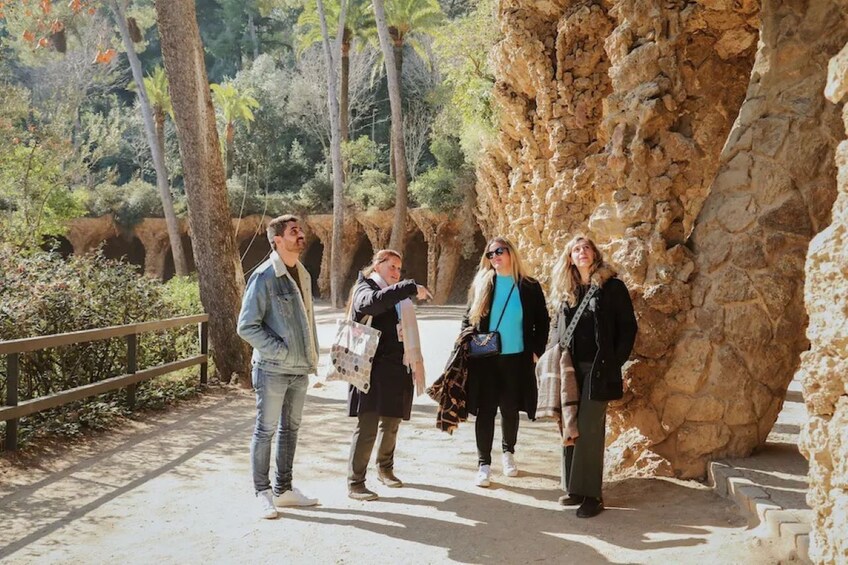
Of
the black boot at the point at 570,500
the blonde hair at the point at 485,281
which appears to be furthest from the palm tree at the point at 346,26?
the black boot at the point at 570,500

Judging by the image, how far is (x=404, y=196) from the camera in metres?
26.2

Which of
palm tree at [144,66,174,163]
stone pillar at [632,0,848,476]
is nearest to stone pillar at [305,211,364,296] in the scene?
palm tree at [144,66,174,163]

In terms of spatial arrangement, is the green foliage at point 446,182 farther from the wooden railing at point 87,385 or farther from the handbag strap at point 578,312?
the handbag strap at point 578,312

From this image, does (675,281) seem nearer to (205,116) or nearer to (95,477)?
(95,477)

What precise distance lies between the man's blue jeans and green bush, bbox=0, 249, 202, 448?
119 inches

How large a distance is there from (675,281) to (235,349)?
22.5 feet

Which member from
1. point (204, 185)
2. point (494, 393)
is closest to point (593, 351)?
point (494, 393)

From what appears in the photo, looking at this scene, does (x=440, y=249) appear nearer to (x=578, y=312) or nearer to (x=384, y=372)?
(x=384, y=372)

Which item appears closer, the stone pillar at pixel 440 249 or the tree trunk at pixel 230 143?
the stone pillar at pixel 440 249

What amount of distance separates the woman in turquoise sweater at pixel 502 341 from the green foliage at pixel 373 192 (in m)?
24.8

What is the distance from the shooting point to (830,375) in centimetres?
312

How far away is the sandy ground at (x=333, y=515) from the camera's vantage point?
439cm

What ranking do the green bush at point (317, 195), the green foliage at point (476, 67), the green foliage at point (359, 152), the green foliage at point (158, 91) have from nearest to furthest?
the green foliage at point (476, 67) → the green foliage at point (359, 152) → the green bush at point (317, 195) → the green foliage at point (158, 91)

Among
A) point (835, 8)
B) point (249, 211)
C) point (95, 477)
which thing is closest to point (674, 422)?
point (835, 8)
